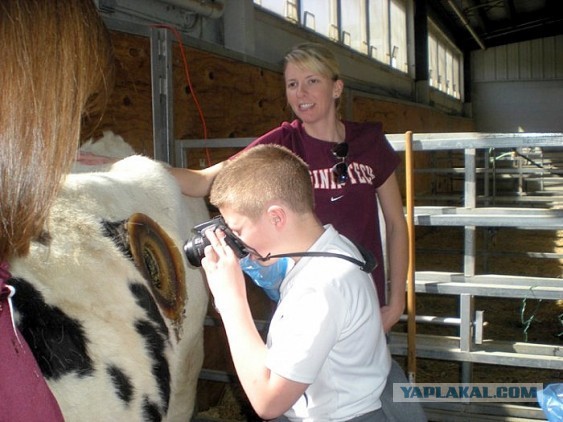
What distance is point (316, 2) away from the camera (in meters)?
7.40

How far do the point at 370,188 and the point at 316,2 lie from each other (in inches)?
246

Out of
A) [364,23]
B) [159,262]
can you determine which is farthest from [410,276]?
[364,23]

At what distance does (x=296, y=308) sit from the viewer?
1026mm

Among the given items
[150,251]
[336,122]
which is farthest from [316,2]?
[150,251]

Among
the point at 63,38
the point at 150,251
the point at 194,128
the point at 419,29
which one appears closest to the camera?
the point at 63,38

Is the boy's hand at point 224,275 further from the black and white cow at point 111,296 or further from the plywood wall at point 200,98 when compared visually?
the plywood wall at point 200,98

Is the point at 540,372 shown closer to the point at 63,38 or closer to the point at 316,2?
the point at 63,38

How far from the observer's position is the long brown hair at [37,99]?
0.64 meters

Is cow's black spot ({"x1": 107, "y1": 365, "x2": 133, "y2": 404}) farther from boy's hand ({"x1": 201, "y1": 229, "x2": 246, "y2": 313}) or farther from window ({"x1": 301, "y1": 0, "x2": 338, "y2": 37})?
window ({"x1": 301, "y1": 0, "x2": 338, "y2": 37})

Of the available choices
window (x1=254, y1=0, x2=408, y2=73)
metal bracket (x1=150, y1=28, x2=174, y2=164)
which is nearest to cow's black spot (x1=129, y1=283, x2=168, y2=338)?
metal bracket (x1=150, y1=28, x2=174, y2=164)

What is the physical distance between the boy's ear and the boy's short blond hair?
2 cm

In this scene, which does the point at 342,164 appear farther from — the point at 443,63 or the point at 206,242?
the point at 443,63

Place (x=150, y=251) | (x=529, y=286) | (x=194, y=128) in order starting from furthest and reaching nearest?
1. (x=194, y=128)
2. (x=529, y=286)
3. (x=150, y=251)

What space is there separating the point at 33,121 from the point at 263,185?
0.55 meters
